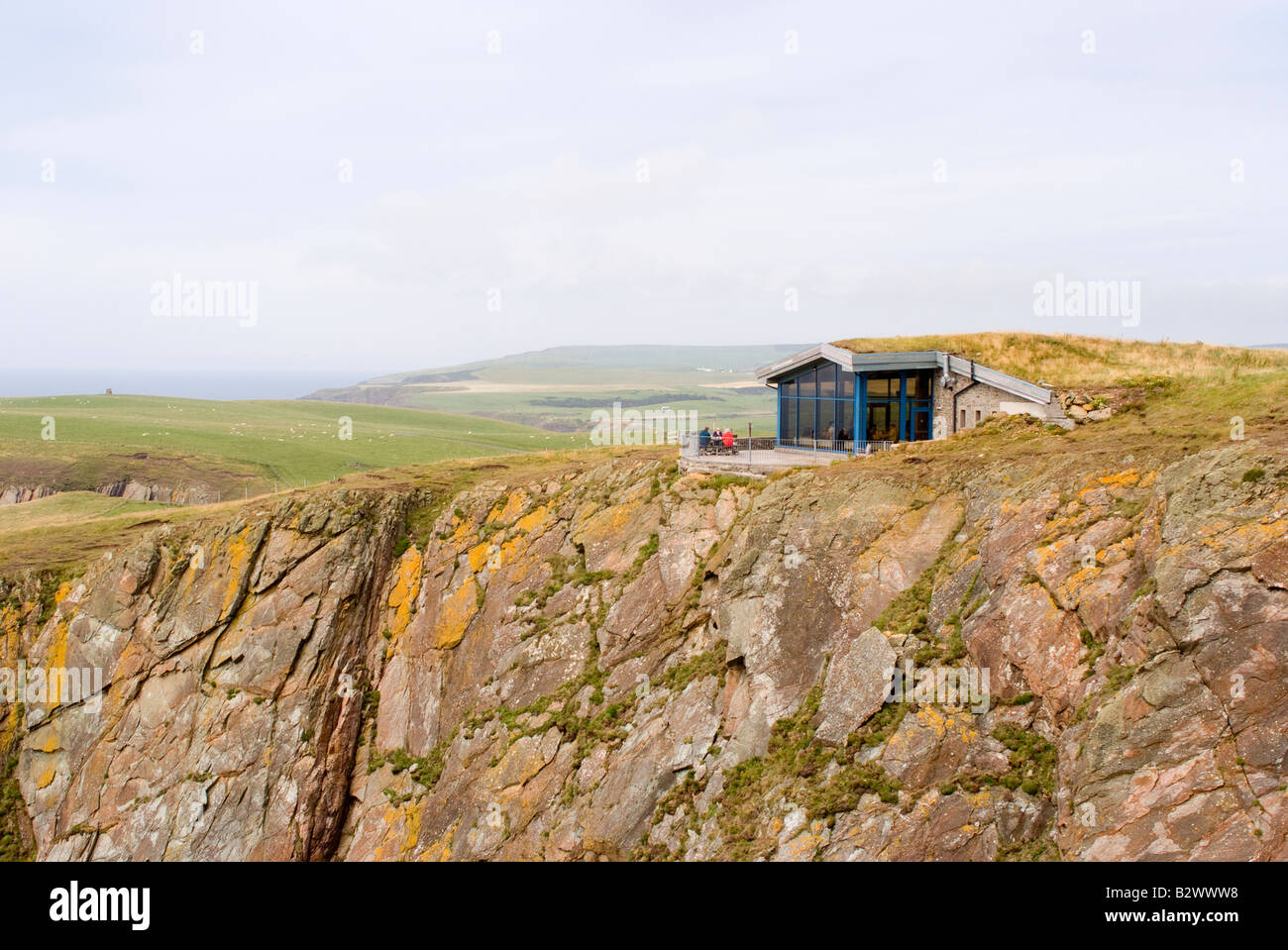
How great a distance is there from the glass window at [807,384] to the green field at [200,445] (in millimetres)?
51185

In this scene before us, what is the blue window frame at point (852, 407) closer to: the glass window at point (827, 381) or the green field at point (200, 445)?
the glass window at point (827, 381)

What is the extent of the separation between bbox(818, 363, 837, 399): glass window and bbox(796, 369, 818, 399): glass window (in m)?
0.28

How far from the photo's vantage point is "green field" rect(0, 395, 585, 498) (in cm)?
8888

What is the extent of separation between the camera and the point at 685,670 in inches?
1064

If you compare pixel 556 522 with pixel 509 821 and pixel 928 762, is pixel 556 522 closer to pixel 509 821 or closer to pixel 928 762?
pixel 509 821

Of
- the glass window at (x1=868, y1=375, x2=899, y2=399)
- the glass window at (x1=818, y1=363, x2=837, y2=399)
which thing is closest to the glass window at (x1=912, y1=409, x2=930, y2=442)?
the glass window at (x1=868, y1=375, x2=899, y2=399)

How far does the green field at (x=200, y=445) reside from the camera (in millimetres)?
88875

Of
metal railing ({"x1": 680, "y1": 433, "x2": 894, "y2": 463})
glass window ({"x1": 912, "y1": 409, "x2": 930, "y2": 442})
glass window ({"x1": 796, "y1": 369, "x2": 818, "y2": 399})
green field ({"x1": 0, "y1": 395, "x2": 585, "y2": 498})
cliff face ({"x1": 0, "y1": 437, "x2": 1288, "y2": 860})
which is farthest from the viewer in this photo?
green field ({"x1": 0, "y1": 395, "x2": 585, "y2": 498})

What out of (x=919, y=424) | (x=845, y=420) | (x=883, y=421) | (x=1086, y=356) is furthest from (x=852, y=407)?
(x=1086, y=356)

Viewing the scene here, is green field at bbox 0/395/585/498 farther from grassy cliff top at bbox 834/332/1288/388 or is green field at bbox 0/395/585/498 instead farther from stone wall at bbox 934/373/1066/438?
stone wall at bbox 934/373/1066/438

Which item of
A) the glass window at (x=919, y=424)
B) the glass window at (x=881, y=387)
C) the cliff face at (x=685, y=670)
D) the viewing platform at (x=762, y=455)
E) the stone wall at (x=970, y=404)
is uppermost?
the glass window at (x=881, y=387)

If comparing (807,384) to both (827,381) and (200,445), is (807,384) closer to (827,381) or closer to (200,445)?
(827,381)

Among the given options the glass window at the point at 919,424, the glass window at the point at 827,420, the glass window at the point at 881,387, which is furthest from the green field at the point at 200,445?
the glass window at the point at 919,424

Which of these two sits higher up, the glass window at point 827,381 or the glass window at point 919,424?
the glass window at point 827,381
